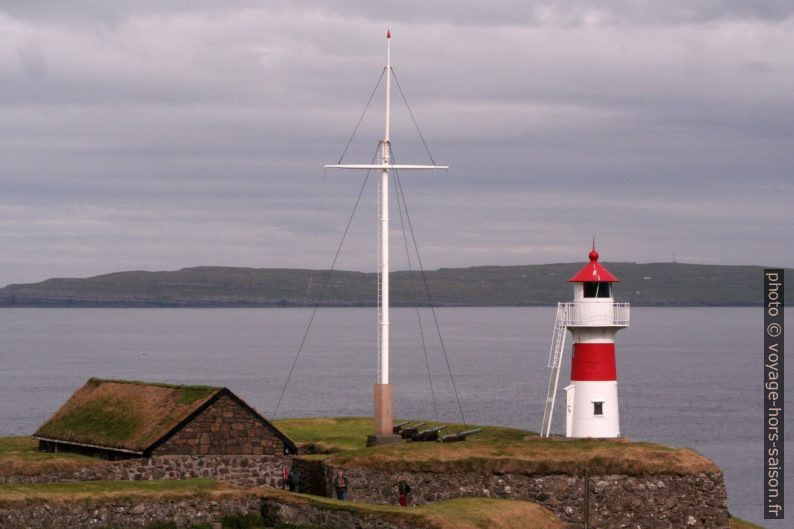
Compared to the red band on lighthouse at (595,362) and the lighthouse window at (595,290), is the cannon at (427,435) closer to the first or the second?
the red band on lighthouse at (595,362)

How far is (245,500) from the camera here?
37.6 m

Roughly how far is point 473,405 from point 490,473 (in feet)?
179

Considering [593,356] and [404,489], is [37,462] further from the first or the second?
[593,356]

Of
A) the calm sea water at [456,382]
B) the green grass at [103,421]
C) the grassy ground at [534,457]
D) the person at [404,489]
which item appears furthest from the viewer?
the calm sea water at [456,382]

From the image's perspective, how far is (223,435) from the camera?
4216 cm

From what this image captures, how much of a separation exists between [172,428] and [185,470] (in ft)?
4.46

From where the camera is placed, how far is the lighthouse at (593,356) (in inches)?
1721

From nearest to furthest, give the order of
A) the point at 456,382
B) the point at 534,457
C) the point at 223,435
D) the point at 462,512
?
the point at 462,512
the point at 534,457
the point at 223,435
the point at 456,382

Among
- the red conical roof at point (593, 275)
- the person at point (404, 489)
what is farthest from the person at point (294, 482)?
the red conical roof at point (593, 275)

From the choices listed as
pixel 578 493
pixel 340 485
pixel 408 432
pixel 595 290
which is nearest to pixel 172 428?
pixel 340 485

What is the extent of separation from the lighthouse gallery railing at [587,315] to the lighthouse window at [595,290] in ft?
1.39

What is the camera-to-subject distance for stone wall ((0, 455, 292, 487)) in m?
40.7

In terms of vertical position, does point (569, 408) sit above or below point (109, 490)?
above

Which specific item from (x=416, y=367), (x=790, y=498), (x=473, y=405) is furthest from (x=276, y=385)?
(x=790, y=498)
